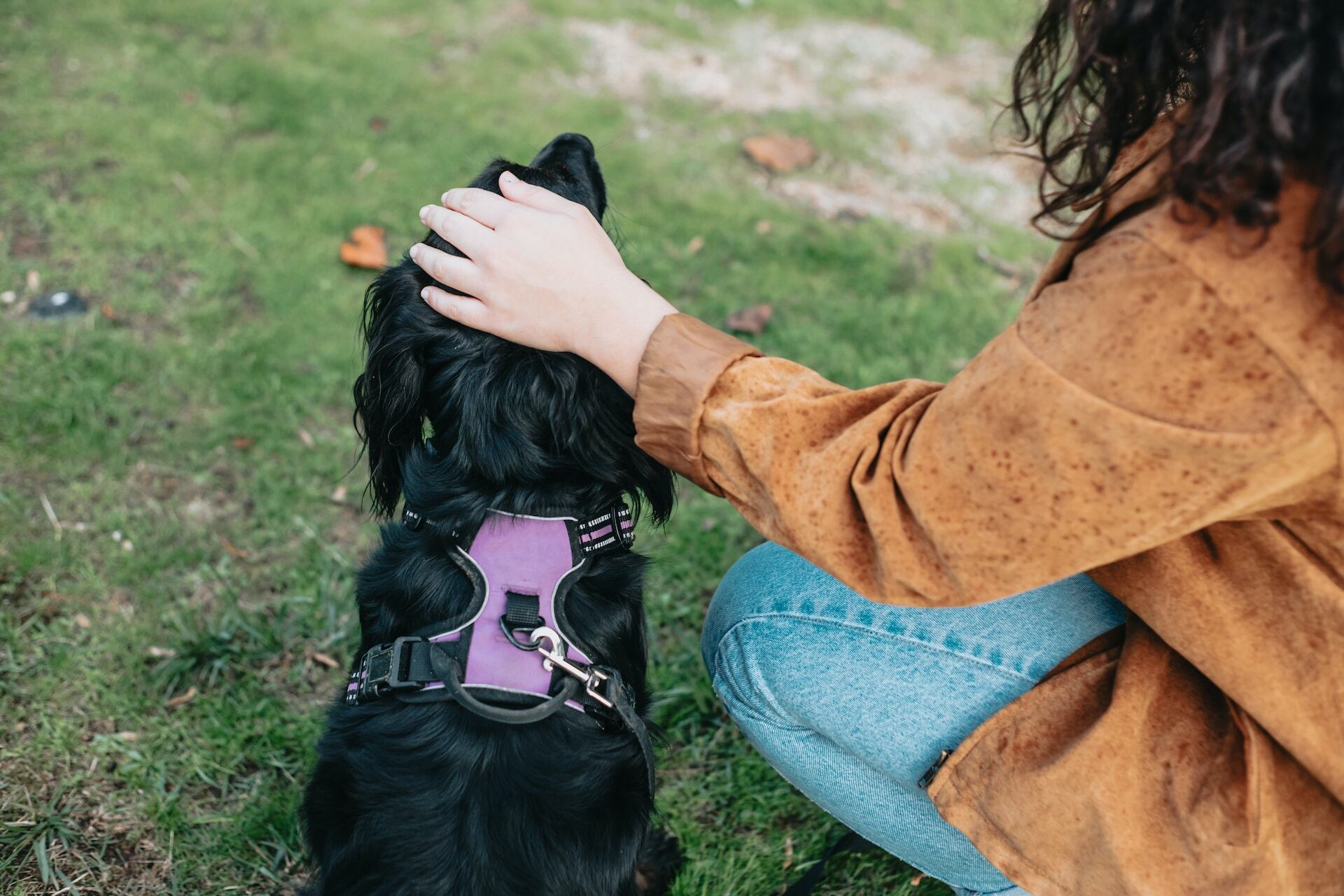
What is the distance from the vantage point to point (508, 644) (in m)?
1.61

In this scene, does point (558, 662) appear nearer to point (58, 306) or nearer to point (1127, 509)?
point (1127, 509)

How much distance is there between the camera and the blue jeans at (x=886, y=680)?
170 centimetres

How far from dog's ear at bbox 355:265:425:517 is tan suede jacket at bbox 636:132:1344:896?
1.58ft

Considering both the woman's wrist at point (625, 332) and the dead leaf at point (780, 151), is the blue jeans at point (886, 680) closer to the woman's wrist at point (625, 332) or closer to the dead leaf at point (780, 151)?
the woman's wrist at point (625, 332)

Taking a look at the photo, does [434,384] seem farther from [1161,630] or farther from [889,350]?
[889,350]

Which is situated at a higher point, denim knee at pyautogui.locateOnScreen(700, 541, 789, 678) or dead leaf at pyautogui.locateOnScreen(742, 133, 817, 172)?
denim knee at pyautogui.locateOnScreen(700, 541, 789, 678)

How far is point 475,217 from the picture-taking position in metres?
1.62

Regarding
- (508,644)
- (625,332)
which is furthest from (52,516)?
(625,332)

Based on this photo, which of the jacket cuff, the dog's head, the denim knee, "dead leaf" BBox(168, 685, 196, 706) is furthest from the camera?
"dead leaf" BBox(168, 685, 196, 706)

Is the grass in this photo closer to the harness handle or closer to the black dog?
the black dog

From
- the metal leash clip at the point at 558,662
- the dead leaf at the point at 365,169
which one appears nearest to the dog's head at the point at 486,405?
the metal leash clip at the point at 558,662

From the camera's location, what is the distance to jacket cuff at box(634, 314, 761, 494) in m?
1.43

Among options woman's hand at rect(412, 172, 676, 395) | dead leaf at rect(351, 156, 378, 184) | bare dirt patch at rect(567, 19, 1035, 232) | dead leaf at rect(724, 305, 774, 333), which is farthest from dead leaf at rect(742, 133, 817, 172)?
woman's hand at rect(412, 172, 676, 395)

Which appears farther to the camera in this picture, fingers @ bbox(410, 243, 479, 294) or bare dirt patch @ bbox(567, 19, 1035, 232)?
bare dirt patch @ bbox(567, 19, 1035, 232)
